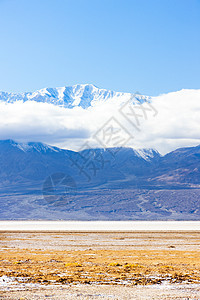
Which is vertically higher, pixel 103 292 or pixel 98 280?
pixel 103 292

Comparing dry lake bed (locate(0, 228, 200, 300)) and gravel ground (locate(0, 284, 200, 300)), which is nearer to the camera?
gravel ground (locate(0, 284, 200, 300))

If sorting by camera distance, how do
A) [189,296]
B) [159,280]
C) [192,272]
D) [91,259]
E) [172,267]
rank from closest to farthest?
[189,296], [159,280], [192,272], [172,267], [91,259]

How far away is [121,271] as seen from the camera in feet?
87.9

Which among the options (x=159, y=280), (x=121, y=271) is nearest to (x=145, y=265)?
(x=121, y=271)

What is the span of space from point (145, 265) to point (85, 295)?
37.7 feet

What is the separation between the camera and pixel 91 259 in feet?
112

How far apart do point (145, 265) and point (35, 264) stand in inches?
305

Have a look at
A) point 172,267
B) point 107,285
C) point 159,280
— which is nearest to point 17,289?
point 107,285

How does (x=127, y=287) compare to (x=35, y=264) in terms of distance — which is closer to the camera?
(x=127, y=287)

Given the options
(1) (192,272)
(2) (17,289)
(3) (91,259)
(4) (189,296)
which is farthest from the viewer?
(3) (91,259)

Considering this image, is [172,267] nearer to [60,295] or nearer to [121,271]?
[121,271]

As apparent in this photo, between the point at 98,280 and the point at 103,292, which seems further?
the point at 98,280

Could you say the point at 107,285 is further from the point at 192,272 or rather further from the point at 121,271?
the point at 192,272

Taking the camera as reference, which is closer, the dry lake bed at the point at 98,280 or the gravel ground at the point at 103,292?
the gravel ground at the point at 103,292
